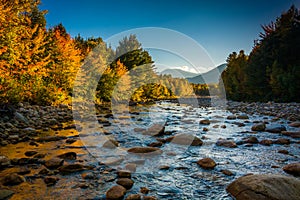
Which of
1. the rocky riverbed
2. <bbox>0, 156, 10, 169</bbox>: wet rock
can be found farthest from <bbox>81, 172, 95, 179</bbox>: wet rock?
<bbox>0, 156, 10, 169</bbox>: wet rock

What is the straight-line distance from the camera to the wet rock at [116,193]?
3430mm

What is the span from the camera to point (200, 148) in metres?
6.91

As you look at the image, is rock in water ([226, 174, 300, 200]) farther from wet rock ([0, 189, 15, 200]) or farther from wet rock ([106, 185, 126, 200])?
wet rock ([0, 189, 15, 200])

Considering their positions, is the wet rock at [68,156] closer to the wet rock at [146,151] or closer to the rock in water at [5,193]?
the wet rock at [146,151]

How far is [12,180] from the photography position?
3875mm

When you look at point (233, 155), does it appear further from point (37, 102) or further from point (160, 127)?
point (37, 102)

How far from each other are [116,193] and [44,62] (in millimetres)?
13082

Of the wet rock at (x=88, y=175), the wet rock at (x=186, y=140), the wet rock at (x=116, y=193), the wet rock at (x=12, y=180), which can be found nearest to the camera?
the wet rock at (x=116, y=193)

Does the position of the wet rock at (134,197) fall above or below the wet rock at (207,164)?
above

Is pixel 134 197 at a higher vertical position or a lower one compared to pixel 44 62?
lower

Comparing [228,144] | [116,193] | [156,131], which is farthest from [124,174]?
[156,131]

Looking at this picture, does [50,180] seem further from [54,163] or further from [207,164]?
[207,164]

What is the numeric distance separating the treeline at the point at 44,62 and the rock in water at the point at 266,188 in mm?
10620

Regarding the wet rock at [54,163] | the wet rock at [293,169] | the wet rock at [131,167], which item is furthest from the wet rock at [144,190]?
the wet rock at [293,169]
